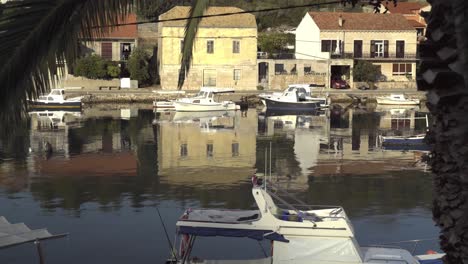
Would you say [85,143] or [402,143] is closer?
[402,143]

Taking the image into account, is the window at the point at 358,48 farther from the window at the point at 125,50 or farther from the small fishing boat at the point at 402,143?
the small fishing boat at the point at 402,143

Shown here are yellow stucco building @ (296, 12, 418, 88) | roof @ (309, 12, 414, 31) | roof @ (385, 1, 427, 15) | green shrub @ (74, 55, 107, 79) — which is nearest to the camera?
green shrub @ (74, 55, 107, 79)

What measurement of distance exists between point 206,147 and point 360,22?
113ft

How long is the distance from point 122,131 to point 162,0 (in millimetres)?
35526

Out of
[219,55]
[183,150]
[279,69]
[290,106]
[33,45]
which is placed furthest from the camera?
[279,69]

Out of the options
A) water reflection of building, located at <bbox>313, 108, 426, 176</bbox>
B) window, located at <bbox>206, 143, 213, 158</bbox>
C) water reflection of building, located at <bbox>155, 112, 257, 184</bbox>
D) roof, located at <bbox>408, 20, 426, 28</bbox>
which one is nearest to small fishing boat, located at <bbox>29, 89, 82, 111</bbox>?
water reflection of building, located at <bbox>155, 112, 257, 184</bbox>

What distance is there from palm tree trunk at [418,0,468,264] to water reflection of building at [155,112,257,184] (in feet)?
68.4

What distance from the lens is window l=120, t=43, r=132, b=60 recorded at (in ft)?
214

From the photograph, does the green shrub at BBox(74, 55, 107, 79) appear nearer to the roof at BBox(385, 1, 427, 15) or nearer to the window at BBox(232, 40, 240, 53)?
the window at BBox(232, 40, 240, 53)

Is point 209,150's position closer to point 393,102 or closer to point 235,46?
point 393,102

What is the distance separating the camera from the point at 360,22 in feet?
214

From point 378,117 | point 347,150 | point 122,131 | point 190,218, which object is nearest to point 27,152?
point 122,131

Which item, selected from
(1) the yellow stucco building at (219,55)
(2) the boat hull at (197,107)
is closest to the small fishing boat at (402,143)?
(2) the boat hull at (197,107)

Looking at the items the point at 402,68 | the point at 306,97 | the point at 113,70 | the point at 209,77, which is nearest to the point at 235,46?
the point at 209,77
